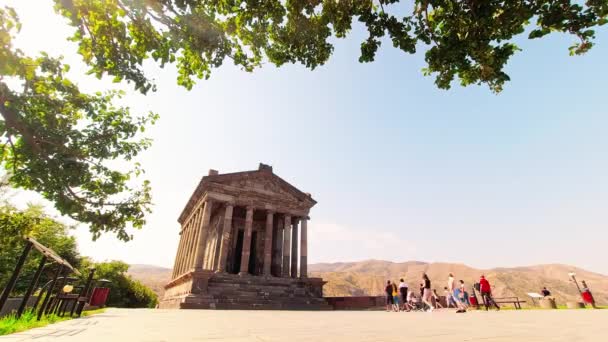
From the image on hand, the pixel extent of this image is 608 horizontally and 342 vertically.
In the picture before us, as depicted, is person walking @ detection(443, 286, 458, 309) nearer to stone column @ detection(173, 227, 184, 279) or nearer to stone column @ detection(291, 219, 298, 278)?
stone column @ detection(291, 219, 298, 278)

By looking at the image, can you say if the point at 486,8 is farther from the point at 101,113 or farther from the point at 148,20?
the point at 101,113

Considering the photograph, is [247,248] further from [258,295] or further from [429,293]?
[429,293]

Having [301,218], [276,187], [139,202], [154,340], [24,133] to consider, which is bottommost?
[154,340]

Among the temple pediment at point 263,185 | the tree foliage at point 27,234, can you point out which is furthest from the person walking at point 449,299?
the tree foliage at point 27,234

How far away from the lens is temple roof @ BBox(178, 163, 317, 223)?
23.2m

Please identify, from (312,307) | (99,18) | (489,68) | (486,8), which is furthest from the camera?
(312,307)

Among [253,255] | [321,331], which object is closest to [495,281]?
[253,255]

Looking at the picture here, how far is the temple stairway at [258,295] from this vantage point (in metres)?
17.5

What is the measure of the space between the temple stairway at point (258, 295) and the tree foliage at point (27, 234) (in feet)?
29.2

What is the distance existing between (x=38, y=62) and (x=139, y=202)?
13.3 feet

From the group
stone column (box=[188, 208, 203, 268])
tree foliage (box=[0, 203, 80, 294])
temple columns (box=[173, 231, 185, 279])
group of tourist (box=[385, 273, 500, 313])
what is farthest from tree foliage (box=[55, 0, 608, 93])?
temple columns (box=[173, 231, 185, 279])

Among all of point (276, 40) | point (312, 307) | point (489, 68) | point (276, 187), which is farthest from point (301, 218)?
point (489, 68)

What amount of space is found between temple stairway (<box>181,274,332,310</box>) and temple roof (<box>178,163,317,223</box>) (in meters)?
6.74

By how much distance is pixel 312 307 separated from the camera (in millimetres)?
19047
